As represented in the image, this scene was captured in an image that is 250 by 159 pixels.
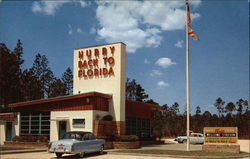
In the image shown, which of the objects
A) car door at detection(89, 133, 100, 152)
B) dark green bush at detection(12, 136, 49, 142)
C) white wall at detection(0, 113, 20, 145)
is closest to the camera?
car door at detection(89, 133, 100, 152)

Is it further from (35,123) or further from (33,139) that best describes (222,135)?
(35,123)

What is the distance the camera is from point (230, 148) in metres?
22.0

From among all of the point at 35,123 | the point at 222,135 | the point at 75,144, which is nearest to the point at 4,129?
the point at 35,123

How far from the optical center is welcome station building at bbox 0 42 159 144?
27.6m

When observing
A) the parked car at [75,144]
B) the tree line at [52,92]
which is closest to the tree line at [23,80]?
the tree line at [52,92]

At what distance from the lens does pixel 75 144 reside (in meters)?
17.8

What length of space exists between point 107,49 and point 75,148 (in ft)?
46.6

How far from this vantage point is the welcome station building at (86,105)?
2762 cm

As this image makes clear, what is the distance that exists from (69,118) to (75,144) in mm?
10400

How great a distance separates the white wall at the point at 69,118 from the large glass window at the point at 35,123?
2.52 ft

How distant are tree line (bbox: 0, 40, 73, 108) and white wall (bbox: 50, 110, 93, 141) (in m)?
24.2

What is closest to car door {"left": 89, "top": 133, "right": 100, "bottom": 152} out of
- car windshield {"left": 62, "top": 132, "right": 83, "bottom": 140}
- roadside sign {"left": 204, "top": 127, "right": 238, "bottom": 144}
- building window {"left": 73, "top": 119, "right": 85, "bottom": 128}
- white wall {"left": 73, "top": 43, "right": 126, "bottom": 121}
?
car windshield {"left": 62, "top": 132, "right": 83, "bottom": 140}

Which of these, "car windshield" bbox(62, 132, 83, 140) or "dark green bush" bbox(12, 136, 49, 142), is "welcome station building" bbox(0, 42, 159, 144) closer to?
"dark green bush" bbox(12, 136, 49, 142)

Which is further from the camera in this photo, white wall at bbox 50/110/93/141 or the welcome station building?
the welcome station building
